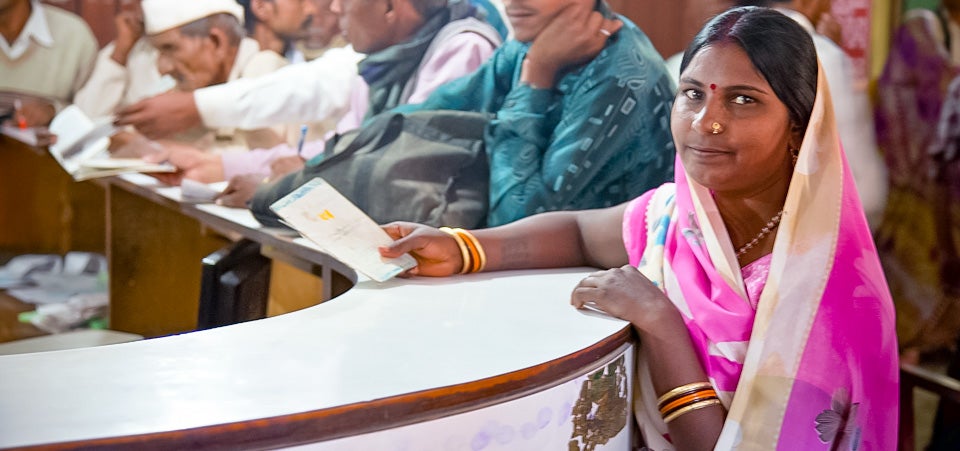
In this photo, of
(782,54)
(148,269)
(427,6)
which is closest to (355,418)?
(782,54)

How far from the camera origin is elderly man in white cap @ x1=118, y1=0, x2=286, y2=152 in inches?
96.8

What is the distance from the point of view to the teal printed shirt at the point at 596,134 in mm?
2006

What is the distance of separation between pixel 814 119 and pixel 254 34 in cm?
159

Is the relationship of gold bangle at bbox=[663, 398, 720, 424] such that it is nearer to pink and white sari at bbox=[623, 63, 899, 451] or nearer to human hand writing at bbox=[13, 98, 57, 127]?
pink and white sari at bbox=[623, 63, 899, 451]

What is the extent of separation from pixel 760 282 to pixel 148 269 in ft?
6.01

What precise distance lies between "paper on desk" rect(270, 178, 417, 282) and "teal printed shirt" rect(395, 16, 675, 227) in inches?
22.7

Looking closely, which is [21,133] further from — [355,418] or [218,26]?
[355,418]

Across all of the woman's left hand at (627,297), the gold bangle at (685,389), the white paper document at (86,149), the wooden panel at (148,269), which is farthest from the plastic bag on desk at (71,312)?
the gold bangle at (685,389)

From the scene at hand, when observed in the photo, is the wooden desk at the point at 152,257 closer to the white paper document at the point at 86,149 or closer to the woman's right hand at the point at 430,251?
the white paper document at the point at 86,149

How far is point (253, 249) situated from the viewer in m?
2.21

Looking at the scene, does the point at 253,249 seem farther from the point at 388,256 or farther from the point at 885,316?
the point at 885,316

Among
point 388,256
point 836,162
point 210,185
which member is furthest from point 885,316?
point 210,185

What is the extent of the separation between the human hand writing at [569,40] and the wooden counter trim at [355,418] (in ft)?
3.42

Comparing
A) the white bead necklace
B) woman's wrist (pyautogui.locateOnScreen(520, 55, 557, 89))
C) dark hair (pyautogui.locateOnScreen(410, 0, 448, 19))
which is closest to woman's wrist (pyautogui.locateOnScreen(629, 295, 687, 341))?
the white bead necklace
